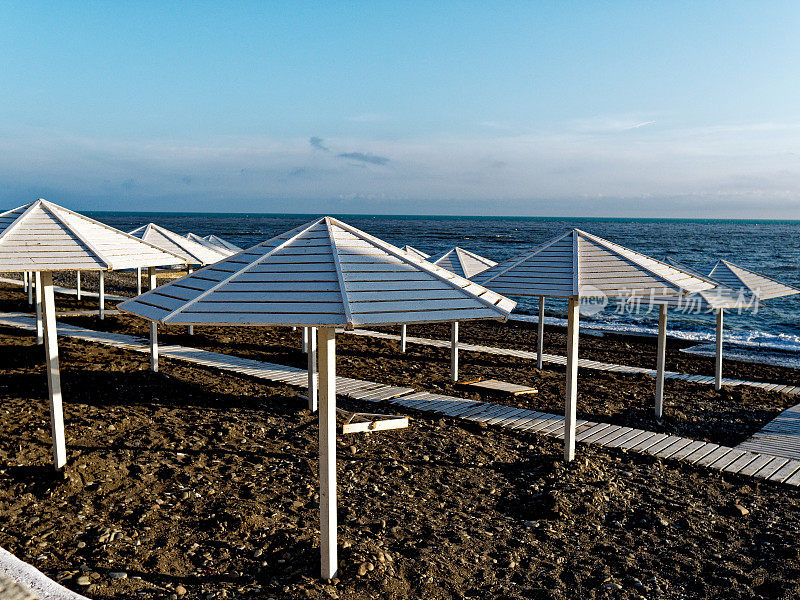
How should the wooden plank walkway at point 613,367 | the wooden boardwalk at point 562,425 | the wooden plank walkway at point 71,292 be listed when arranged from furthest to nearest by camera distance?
the wooden plank walkway at point 71,292 < the wooden plank walkway at point 613,367 < the wooden boardwalk at point 562,425

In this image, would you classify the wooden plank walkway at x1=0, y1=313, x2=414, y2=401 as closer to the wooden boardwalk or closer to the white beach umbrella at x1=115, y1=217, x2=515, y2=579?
the wooden boardwalk

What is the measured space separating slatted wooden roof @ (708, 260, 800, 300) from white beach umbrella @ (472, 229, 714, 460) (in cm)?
480

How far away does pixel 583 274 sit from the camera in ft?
20.2

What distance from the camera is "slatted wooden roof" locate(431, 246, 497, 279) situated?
12445mm

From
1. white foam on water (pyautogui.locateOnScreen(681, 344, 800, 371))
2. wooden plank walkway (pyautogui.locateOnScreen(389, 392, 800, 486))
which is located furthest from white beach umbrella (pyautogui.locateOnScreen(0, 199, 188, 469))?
white foam on water (pyautogui.locateOnScreen(681, 344, 800, 371))

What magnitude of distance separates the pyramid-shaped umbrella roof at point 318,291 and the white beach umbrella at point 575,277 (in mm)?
2127

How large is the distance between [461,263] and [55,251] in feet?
28.3

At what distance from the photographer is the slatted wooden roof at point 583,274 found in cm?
594

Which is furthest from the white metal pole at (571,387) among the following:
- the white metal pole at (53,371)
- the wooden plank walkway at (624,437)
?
the white metal pole at (53,371)

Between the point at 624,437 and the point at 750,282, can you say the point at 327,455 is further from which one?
the point at 750,282

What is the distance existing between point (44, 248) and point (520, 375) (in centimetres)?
839

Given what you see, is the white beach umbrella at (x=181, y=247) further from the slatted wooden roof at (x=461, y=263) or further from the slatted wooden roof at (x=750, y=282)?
the slatted wooden roof at (x=750, y=282)

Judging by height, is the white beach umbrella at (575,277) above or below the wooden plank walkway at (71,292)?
above

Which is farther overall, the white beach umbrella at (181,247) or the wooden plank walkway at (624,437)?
the white beach umbrella at (181,247)
